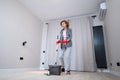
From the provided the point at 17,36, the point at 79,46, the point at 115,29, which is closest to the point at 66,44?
the point at 115,29

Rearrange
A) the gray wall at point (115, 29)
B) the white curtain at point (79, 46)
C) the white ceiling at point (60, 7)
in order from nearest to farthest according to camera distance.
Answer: the gray wall at point (115, 29), the white ceiling at point (60, 7), the white curtain at point (79, 46)

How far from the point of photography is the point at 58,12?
3447mm

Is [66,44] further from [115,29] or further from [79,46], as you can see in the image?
[79,46]

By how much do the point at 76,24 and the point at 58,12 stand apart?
0.81 m

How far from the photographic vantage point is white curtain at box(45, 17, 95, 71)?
9.85ft

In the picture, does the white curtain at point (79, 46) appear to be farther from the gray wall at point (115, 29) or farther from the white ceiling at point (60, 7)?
the gray wall at point (115, 29)

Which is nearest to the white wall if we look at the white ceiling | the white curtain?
the white ceiling

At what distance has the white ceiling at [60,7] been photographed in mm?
2885

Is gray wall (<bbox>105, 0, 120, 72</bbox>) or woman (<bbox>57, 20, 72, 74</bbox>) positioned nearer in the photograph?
gray wall (<bbox>105, 0, 120, 72</bbox>)

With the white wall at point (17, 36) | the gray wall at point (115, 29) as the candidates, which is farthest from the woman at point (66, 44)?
A: the white wall at point (17, 36)

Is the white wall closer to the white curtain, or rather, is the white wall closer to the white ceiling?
the white ceiling

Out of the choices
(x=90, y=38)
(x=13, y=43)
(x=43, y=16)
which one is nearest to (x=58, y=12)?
(x=43, y=16)

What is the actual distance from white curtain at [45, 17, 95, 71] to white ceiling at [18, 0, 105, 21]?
0.34 m

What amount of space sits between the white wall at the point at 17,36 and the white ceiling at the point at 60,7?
29 cm
